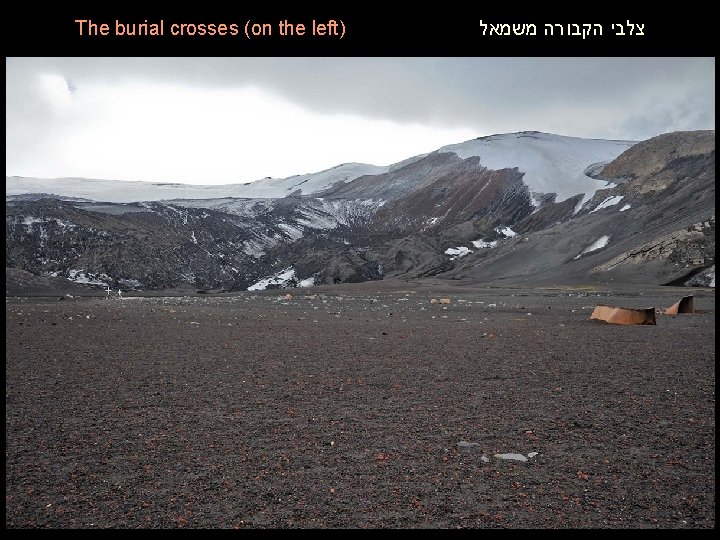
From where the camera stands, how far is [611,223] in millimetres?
60406

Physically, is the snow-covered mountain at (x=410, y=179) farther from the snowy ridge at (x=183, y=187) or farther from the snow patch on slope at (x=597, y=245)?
the snow patch on slope at (x=597, y=245)

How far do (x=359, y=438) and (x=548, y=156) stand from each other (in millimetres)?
116742

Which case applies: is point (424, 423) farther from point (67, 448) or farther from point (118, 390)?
point (118, 390)

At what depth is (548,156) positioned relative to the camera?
371 feet

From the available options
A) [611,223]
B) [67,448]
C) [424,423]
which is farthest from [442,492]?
[611,223]

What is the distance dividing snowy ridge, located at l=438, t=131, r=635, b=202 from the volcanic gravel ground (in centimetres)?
7817

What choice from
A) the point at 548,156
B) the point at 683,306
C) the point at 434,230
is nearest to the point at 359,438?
the point at 683,306

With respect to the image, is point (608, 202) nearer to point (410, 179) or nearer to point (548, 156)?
point (548, 156)

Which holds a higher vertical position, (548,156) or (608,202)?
(548,156)

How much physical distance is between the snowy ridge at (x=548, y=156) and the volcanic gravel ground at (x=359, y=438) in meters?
78.2

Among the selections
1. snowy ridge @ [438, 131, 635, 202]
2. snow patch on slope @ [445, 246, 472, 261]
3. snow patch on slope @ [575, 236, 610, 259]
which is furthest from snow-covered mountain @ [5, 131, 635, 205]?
snow patch on slope @ [575, 236, 610, 259]

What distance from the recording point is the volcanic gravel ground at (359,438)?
12.5 feet

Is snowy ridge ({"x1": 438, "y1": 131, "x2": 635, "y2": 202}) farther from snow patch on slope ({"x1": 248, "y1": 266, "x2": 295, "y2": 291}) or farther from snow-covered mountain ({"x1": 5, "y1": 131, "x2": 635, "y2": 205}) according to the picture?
snow patch on slope ({"x1": 248, "y1": 266, "x2": 295, "y2": 291})

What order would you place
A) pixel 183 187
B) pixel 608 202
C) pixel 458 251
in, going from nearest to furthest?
pixel 608 202
pixel 458 251
pixel 183 187
